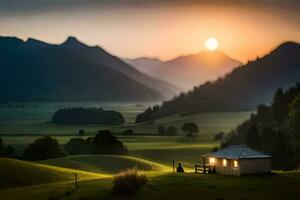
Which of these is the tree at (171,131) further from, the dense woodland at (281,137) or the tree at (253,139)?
the tree at (253,139)

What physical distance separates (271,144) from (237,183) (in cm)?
5835

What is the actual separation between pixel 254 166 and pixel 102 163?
41.8 m

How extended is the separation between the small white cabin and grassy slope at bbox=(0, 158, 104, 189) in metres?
20.6

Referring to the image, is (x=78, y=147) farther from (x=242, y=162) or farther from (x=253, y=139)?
(x=242, y=162)

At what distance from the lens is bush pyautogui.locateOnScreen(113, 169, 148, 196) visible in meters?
59.3

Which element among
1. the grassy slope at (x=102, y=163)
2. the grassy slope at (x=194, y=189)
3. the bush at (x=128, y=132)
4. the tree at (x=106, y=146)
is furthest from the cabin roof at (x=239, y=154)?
the bush at (x=128, y=132)

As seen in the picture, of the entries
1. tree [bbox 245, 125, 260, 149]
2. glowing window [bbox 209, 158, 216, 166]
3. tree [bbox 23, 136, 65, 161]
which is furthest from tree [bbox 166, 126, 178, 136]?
glowing window [bbox 209, 158, 216, 166]

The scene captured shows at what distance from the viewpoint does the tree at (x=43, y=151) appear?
128 meters

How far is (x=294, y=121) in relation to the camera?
379 feet

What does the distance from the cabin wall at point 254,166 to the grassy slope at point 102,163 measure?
114 feet

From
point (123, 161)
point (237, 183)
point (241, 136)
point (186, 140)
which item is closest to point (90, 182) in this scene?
point (237, 183)

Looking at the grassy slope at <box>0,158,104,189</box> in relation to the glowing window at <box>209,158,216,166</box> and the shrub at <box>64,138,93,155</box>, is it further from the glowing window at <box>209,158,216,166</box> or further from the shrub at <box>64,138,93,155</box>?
the shrub at <box>64,138,93,155</box>

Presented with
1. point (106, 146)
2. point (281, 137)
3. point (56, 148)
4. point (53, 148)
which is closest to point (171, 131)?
point (106, 146)

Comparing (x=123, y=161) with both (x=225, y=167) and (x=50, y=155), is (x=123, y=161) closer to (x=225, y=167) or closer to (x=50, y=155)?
(x=50, y=155)
